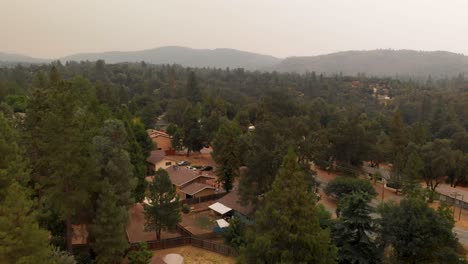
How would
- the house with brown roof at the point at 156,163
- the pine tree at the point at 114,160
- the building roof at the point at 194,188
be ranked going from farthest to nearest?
1. the house with brown roof at the point at 156,163
2. the building roof at the point at 194,188
3. the pine tree at the point at 114,160

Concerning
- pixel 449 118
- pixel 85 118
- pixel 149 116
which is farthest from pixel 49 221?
pixel 449 118

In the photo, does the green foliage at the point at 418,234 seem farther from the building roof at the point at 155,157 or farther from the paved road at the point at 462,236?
the building roof at the point at 155,157

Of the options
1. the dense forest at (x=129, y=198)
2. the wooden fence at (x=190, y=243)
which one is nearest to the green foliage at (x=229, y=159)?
the dense forest at (x=129, y=198)

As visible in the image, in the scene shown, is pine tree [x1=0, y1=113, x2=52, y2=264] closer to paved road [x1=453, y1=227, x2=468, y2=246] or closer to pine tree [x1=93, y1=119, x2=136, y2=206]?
pine tree [x1=93, y1=119, x2=136, y2=206]

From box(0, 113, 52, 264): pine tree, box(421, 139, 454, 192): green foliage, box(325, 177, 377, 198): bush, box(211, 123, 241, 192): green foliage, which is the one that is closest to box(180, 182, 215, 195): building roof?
box(211, 123, 241, 192): green foliage

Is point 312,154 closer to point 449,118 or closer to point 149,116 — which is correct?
point 149,116
